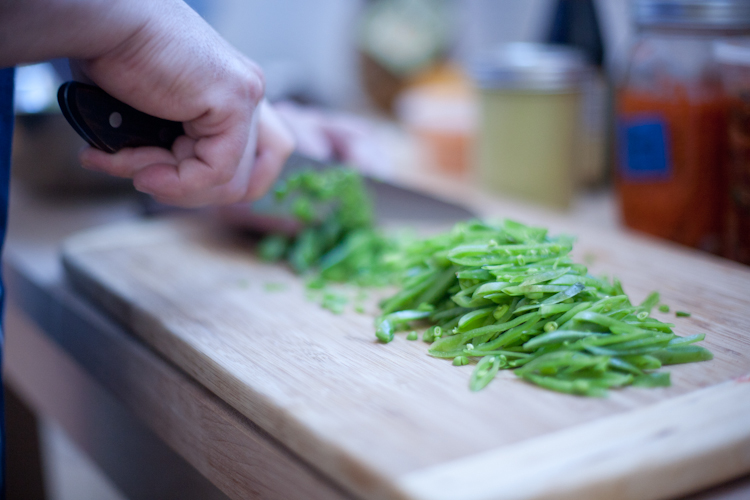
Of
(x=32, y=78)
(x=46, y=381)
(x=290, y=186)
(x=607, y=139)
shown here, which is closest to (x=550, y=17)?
(x=607, y=139)

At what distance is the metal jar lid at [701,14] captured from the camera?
1227 mm

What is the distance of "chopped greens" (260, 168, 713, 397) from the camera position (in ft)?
2.49

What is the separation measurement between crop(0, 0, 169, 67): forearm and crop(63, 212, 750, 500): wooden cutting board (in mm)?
399

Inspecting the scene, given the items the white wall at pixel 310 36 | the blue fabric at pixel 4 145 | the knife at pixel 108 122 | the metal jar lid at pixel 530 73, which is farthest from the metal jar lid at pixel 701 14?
the white wall at pixel 310 36

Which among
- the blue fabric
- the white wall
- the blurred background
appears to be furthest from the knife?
the white wall

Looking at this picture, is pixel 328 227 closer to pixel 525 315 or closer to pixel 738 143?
pixel 525 315

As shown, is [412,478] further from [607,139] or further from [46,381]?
[607,139]

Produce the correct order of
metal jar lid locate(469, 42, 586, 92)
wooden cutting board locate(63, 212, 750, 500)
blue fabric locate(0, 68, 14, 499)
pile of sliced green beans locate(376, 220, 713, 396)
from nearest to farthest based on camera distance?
wooden cutting board locate(63, 212, 750, 500) → pile of sliced green beans locate(376, 220, 713, 396) → blue fabric locate(0, 68, 14, 499) → metal jar lid locate(469, 42, 586, 92)

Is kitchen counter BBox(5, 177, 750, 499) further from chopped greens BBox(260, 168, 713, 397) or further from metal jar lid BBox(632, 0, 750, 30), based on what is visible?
metal jar lid BBox(632, 0, 750, 30)

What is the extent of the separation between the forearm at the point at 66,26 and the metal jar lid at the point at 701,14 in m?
0.96

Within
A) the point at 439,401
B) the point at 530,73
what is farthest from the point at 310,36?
the point at 439,401

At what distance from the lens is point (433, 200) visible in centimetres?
145

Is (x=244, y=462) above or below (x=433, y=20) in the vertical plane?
below

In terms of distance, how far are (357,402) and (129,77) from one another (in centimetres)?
47
